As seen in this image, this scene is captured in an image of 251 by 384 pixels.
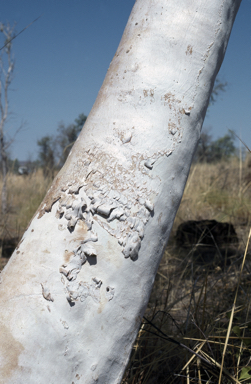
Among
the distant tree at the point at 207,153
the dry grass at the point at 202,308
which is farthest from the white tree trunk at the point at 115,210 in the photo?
the distant tree at the point at 207,153

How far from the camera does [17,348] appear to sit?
1.80 ft

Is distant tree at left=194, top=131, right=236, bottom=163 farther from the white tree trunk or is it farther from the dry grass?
the white tree trunk

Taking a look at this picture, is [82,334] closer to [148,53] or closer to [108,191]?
[108,191]

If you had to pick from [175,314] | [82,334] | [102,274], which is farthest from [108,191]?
[175,314]

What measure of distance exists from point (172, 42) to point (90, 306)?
686mm

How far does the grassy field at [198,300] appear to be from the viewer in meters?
1.08

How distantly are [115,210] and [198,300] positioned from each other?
84 cm

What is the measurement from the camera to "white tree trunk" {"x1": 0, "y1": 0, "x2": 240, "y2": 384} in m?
0.57

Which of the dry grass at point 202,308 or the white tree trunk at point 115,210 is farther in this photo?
the dry grass at point 202,308

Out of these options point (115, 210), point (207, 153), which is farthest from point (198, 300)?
point (207, 153)

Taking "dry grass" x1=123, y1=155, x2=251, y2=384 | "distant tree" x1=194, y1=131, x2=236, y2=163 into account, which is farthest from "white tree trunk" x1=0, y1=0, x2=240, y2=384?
"distant tree" x1=194, y1=131, x2=236, y2=163

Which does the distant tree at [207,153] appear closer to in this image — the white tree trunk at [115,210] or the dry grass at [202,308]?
the dry grass at [202,308]

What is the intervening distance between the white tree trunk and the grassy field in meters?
0.47

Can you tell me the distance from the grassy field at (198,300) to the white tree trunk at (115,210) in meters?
0.47
